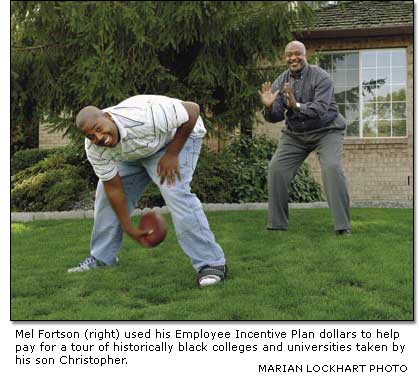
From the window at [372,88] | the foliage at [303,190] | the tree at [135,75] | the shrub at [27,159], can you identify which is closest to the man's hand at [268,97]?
the tree at [135,75]

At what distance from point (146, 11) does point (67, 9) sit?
1.04 ft

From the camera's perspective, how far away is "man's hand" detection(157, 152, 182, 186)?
3734mm

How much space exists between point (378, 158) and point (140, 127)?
28.9 ft

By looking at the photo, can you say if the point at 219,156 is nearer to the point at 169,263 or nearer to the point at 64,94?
the point at 64,94

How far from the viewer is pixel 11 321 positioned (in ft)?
10.7

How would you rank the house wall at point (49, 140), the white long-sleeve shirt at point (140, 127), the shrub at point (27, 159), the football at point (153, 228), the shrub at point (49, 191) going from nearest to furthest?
1. the football at point (153, 228)
2. the white long-sleeve shirt at point (140, 127)
3. the shrub at point (49, 191)
4. the shrub at point (27, 159)
5. the house wall at point (49, 140)

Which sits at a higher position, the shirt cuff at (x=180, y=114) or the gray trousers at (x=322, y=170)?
the shirt cuff at (x=180, y=114)

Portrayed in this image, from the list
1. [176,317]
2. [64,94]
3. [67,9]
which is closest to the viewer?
[67,9]

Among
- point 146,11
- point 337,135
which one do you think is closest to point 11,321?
point 146,11

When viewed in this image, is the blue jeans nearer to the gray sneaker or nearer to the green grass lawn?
the green grass lawn

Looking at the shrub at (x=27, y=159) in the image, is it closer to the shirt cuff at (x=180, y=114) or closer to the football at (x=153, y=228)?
the shirt cuff at (x=180, y=114)

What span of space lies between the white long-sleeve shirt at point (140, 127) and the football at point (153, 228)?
504mm

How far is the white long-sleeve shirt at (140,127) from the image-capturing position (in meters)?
3.53
